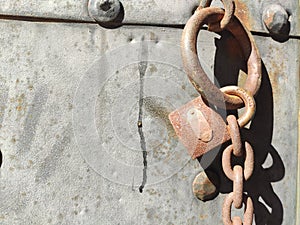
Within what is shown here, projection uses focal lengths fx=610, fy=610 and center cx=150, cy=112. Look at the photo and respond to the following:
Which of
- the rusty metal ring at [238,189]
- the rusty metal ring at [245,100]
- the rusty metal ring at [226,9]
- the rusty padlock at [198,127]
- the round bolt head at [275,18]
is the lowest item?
the rusty metal ring at [238,189]

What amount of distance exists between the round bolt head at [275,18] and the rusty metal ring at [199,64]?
0.27 feet

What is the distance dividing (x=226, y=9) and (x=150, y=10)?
0.40 feet

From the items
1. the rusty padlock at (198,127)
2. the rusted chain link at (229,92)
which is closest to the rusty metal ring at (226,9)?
the rusted chain link at (229,92)

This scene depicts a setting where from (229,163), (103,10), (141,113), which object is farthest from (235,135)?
(103,10)

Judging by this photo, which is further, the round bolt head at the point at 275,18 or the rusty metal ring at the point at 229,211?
the round bolt head at the point at 275,18

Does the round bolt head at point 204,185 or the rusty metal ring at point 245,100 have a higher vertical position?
the rusty metal ring at point 245,100

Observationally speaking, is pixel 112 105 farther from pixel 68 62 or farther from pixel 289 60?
pixel 289 60

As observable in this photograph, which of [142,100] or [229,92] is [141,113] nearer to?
[142,100]

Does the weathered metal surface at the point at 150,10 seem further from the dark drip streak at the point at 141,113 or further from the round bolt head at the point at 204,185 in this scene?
the round bolt head at the point at 204,185

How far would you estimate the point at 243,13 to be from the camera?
925 millimetres

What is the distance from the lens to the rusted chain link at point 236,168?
32.3 inches

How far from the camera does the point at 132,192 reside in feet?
2.90

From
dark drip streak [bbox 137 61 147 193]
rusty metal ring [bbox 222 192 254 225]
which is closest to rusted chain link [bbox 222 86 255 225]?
rusty metal ring [bbox 222 192 254 225]

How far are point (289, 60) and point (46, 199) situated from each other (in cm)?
43
